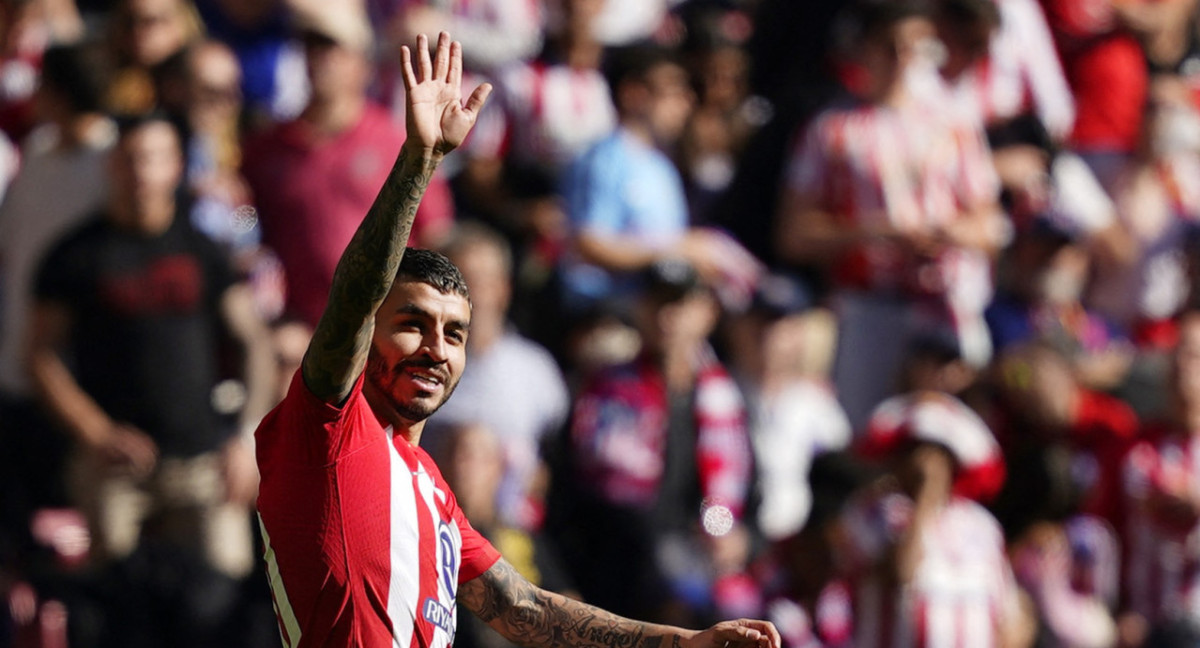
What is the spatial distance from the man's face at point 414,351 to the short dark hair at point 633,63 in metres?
4.68

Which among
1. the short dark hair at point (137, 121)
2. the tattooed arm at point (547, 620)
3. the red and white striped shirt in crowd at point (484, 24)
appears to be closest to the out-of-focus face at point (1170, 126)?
the red and white striped shirt in crowd at point (484, 24)

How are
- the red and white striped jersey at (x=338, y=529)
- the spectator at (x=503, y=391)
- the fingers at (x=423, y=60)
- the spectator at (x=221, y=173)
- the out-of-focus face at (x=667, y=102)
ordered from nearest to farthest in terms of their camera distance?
the fingers at (x=423, y=60) → the red and white striped jersey at (x=338, y=529) → the spectator at (x=503, y=391) → the spectator at (x=221, y=173) → the out-of-focus face at (x=667, y=102)

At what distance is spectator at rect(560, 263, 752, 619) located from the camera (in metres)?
7.56

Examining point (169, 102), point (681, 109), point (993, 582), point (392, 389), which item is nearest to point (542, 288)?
point (681, 109)

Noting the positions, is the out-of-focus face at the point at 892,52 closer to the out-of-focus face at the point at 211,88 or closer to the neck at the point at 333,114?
the neck at the point at 333,114

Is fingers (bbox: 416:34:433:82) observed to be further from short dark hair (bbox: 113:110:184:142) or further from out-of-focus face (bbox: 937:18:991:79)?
out-of-focus face (bbox: 937:18:991:79)

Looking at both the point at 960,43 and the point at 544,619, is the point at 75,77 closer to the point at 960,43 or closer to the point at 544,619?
the point at 544,619

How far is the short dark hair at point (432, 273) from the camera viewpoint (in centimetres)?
396

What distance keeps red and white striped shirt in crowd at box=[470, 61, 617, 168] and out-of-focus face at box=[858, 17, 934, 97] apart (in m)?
1.18

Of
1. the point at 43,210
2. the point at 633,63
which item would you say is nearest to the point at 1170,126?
the point at 633,63

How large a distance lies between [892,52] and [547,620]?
468cm

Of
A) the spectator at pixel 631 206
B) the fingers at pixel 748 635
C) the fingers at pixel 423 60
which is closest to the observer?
the fingers at pixel 423 60

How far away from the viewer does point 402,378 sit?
3.91m

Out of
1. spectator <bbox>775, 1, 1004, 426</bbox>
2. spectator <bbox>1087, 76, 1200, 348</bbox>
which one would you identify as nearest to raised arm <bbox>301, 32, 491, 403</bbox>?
spectator <bbox>775, 1, 1004, 426</bbox>
